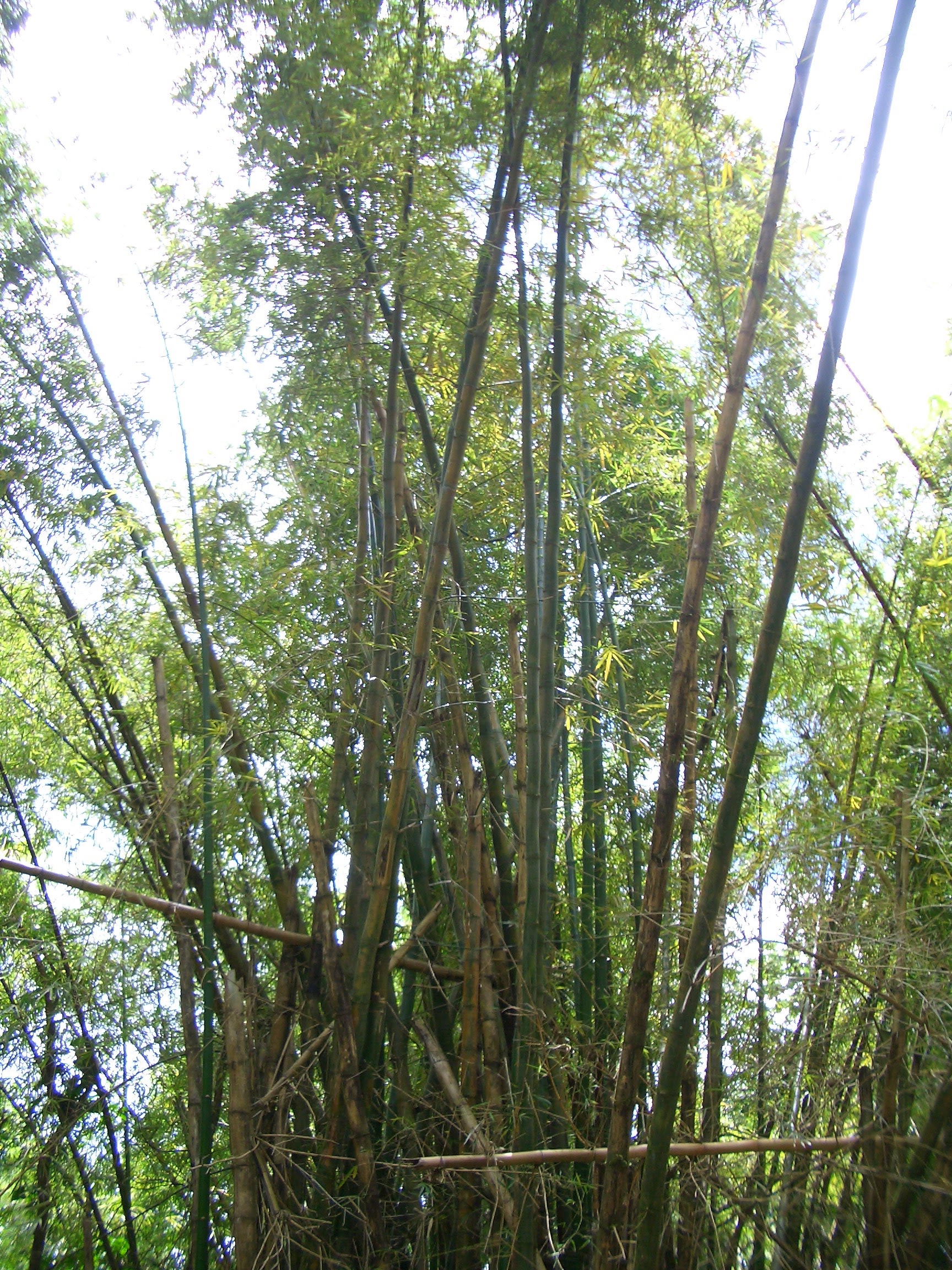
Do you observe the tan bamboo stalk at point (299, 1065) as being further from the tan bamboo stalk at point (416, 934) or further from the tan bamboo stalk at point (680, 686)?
the tan bamboo stalk at point (680, 686)

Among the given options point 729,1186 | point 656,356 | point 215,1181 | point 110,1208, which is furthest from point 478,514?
point 110,1208

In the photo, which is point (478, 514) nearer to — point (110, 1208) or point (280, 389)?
point (280, 389)

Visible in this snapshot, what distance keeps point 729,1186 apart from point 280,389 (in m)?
2.38

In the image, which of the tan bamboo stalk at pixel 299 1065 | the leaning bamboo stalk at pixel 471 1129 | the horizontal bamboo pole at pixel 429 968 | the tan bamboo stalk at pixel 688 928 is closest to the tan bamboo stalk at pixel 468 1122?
the leaning bamboo stalk at pixel 471 1129

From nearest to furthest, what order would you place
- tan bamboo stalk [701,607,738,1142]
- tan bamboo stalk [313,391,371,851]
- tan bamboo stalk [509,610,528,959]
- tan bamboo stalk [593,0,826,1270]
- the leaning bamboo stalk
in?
tan bamboo stalk [593,0,826,1270]
the leaning bamboo stalk
tan bamboo stalk [701,607,738,1142]
tan bamboo stalk [509,610,528,959]
tan bamboo stalk [313,391,371,851]

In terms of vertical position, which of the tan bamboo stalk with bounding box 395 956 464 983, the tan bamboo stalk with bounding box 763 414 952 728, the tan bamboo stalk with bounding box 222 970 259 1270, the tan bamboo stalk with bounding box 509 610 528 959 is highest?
the tan bamboo stalk with bounding box 763 414 952 728

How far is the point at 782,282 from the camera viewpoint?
263 centimetres

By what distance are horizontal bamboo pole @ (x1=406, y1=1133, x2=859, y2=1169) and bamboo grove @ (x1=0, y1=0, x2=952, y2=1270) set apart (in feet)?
0.04

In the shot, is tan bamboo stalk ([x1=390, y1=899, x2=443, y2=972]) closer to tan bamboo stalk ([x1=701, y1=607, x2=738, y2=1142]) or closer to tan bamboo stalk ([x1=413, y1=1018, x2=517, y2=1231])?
tan bamboo stalk ([x1=413, y1=1018, x2=517, y2=1231])

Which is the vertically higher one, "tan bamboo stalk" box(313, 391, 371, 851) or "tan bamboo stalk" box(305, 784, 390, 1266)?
"tan bamboo stalk" box(313, 391, 371, 851)

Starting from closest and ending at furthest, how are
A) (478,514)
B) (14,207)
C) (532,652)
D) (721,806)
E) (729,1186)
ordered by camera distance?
(721,806)
(729,1186)
(532,652)
(478,514)
(14,207)

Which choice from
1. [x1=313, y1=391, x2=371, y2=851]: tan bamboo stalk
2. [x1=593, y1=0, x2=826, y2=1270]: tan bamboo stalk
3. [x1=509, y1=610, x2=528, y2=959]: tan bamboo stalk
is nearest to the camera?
[x1=593, y1=0, x2=826, y2=1270]: tan bamboo stalk

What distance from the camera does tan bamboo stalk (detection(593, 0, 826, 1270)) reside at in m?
1.59

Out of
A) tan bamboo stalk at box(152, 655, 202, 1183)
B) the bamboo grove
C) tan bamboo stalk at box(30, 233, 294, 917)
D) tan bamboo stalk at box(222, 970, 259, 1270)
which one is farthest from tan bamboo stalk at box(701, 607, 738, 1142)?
tan bamboo stalk at box(152, 655, 202, 1183)
